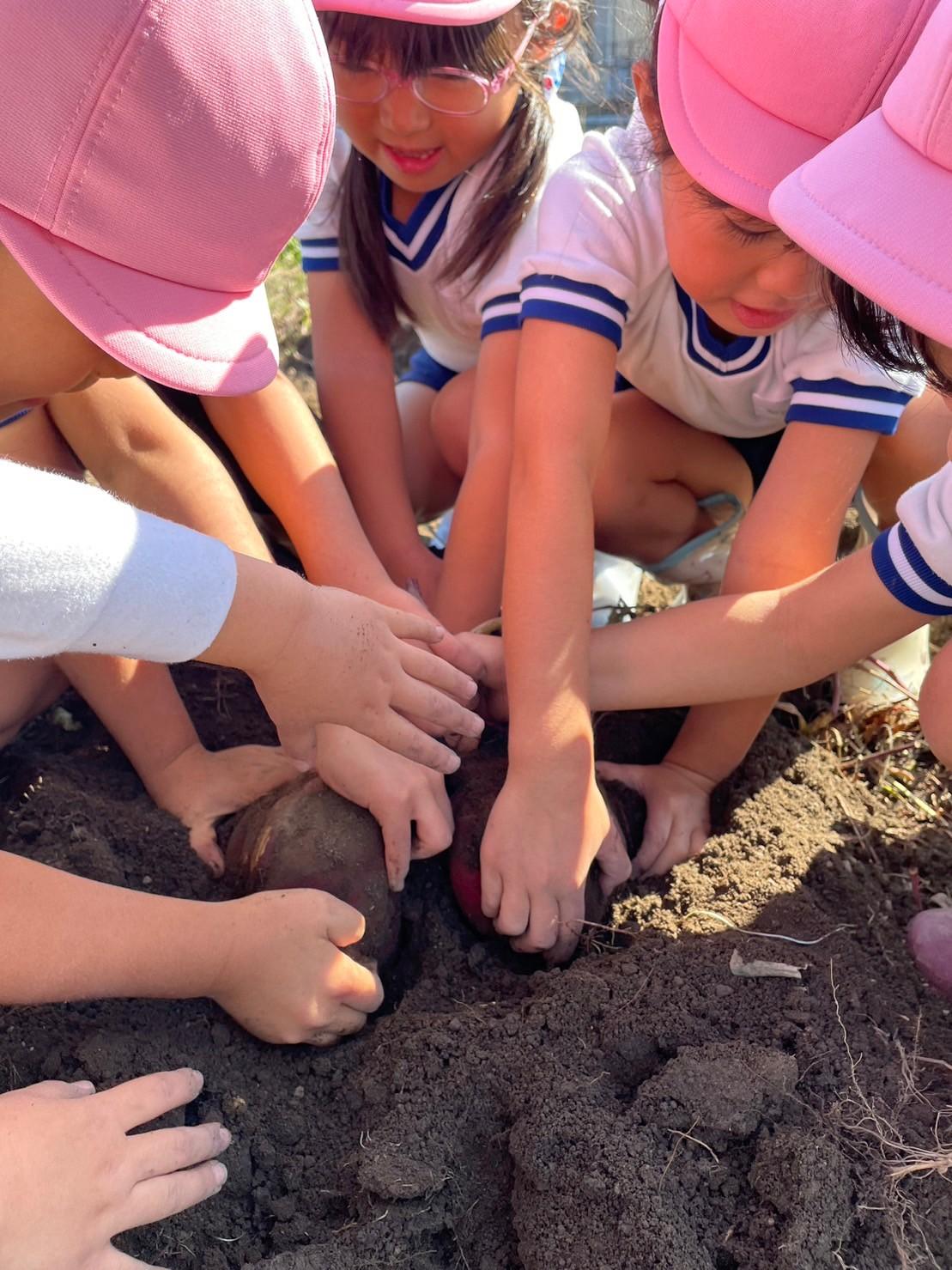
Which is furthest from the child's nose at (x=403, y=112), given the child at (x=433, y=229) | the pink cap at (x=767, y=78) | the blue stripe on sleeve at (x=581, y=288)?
the pink cap at (x=767, y=78)

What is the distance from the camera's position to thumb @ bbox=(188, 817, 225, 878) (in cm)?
205

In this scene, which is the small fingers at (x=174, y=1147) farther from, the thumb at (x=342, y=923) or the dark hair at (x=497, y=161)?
the dark hair at (x=497, y=161)

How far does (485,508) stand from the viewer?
2.38 m

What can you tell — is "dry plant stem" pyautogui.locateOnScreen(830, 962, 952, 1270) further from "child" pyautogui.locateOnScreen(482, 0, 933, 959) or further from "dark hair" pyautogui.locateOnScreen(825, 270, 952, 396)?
"dark hair" pyautogui.locateOnScreen(825, 270, 952, 396)

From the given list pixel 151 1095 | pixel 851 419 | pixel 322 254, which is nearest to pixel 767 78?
pixel 851 419

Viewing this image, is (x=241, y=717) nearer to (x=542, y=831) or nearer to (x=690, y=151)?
(x=542, y=831)

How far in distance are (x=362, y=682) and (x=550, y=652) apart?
0.41m

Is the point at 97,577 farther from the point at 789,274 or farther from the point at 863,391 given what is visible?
the point at 863,391

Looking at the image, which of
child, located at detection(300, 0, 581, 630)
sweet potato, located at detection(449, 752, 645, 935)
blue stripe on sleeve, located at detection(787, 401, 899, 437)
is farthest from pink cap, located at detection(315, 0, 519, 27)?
sweet potato, located at detection(449, 752, 645, 935)

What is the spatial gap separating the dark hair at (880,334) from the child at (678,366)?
0.44ft

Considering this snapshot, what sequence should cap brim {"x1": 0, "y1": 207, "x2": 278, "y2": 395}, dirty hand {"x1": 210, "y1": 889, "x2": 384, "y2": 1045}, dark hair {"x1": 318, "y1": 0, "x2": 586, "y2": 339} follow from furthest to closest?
dark hair {"x1": 318, "y1": 0, "x2": 586, "y2": 339}
dirty hand {"x1": 210, "y1": 889, "x2": 384, "y2": 1045}
cap brim {"x1": 0, "y1": 207, "x2": 278, "y2": 395}

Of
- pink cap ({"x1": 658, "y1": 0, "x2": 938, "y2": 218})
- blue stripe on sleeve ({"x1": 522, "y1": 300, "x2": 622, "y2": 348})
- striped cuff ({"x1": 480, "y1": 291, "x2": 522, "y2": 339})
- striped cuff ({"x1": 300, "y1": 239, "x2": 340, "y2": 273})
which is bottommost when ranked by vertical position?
striped cuff ({"x1": 480, "y1": 291, "x2": 522, "y2": 339})

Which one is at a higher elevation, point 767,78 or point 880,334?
point 767,78

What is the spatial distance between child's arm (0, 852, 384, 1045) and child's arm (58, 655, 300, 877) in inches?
15.8
